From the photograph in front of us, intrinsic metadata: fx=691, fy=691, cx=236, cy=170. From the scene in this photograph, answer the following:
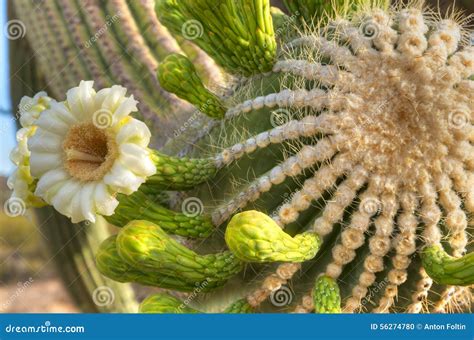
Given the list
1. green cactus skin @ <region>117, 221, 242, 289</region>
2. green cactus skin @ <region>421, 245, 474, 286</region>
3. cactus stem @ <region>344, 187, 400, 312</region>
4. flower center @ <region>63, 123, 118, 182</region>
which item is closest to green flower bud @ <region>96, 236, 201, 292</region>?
green cactus skin @ <region>117, 221, 242, 289</region>

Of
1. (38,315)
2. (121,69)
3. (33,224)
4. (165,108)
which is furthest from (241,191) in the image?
(33,224)

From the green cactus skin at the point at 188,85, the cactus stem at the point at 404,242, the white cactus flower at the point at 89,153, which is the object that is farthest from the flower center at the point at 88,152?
the cactus stem at the point at 404,242

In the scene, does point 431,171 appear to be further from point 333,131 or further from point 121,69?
point 121,69

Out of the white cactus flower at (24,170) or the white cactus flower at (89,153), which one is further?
the white cactus flower at (24,170)

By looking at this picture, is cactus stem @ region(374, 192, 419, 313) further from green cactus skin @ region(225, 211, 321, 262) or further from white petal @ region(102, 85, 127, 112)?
white petal @ region(102, 85, 127, 112)

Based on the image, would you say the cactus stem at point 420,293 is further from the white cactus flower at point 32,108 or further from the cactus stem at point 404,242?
the white cactus flower at point 32,108

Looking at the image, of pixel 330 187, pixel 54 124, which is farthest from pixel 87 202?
pixel 330 187
